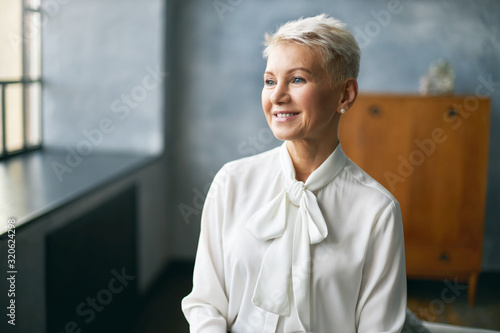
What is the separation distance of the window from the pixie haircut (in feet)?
8.25

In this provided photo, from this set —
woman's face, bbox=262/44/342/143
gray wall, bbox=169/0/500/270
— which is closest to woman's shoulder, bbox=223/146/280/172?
woman's face, bbox=262/44/342/143

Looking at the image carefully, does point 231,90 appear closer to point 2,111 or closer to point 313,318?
point 2,111

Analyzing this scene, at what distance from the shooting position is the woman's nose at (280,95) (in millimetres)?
1351

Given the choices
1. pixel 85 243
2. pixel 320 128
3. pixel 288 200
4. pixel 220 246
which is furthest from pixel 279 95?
pixel 85 243

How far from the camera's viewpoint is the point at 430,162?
3.75 metres

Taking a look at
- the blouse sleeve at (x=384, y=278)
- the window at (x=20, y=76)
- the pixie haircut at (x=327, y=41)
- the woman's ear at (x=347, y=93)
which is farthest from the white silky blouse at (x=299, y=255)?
the window at (x=20, y=76)

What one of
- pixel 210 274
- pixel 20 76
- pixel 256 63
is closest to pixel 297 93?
pixel 210 274

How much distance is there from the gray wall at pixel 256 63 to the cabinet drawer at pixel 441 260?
20.5 inches

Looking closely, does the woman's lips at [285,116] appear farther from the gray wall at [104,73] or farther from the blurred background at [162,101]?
the gray wall at [104,73]

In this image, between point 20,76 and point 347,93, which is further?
point 20,76

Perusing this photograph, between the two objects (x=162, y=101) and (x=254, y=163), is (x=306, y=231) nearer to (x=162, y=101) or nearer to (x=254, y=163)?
(x=254, y=163)

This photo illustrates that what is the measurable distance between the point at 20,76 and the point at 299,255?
9.48 feet

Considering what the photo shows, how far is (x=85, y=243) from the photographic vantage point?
8.98 feet

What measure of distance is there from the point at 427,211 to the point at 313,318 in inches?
104
